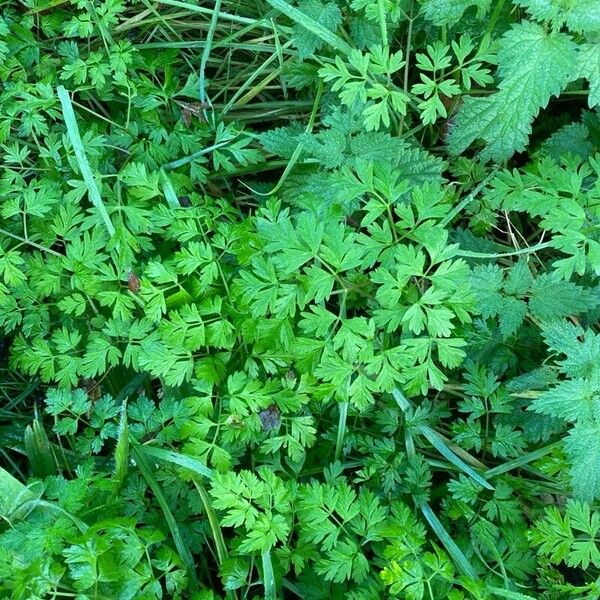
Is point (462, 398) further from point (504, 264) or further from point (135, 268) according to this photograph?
point (135, 268)

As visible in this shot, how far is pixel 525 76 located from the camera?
206 centimetres

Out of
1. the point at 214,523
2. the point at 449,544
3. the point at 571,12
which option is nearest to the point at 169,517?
the point at 214,523

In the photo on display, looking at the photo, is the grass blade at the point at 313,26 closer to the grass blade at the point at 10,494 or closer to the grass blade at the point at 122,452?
the grass blade at the point at 122,452

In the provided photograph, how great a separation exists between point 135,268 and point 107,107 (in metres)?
0.76

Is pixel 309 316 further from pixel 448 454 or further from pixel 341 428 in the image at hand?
pixel 448 454

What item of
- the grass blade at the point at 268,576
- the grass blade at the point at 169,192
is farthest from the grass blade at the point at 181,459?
the grass blade at the point at 169,192

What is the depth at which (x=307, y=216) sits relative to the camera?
2014mm

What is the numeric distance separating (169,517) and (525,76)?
163cm

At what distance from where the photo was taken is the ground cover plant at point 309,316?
1988 millimetres

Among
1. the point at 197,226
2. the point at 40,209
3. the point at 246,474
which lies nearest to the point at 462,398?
the point at 246,474

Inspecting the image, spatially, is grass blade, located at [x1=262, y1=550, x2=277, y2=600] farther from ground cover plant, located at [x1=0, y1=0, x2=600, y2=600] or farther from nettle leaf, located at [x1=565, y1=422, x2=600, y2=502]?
nettle leaf, located at [x1=565, y1=422, x2=600, y2=502]

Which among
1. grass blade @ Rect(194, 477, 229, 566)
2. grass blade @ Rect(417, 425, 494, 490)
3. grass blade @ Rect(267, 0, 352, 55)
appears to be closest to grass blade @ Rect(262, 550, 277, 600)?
grass blade @ Rect(194, 477, 229, 566)

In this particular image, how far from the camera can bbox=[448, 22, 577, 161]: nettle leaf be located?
202cm

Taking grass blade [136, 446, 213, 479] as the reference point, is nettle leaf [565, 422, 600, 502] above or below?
above
